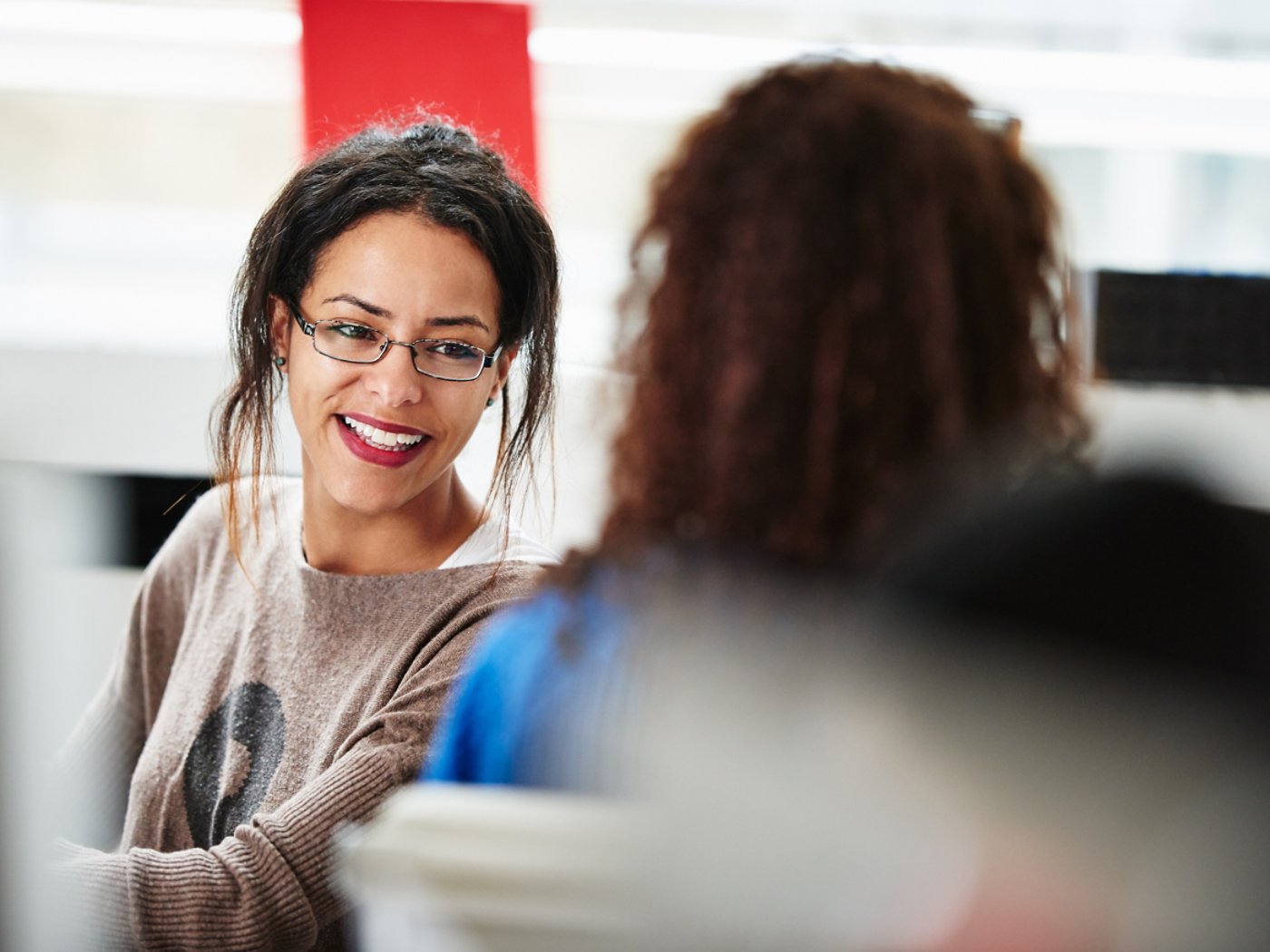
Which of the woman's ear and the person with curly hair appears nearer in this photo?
the person with curly hair

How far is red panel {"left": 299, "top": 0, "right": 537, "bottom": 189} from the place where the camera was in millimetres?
2084

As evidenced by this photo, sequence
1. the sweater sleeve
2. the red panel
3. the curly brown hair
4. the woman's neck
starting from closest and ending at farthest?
the curly brown hair < the sweater sleeve < the woman's neck < the red panel

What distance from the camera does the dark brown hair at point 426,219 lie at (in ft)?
4.26

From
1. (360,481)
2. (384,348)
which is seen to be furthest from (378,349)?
(360,481)

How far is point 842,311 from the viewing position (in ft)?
2.29

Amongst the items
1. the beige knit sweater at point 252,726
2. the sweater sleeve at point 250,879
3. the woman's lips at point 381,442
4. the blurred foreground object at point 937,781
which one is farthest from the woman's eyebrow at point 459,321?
the blurred foreground object at point 937,781

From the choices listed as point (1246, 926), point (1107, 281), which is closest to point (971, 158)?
point (1246, 926)

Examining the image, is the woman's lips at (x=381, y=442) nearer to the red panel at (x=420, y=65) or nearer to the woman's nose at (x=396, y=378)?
the woman's nose at (x=396, y=378)

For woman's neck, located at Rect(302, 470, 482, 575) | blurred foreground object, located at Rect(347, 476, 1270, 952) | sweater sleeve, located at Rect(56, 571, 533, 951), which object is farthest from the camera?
woman's neck, located at Rect(302, 470, 482, 575)

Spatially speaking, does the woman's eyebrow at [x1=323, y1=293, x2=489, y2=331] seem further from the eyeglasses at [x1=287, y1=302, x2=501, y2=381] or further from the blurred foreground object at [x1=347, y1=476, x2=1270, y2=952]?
the blurred foreground object at [x1=347, y1=476, x2=1270, y2=952]

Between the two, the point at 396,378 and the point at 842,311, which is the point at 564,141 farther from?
the point at 842,311

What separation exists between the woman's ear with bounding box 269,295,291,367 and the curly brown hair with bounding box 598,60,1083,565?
0.75 meters

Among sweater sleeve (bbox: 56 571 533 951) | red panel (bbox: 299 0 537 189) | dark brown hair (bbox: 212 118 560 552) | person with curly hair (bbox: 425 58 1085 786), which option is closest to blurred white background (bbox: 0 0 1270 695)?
red panel (bbox: 299 0 537 189)

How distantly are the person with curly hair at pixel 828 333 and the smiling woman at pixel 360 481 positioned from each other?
52 centimetres
